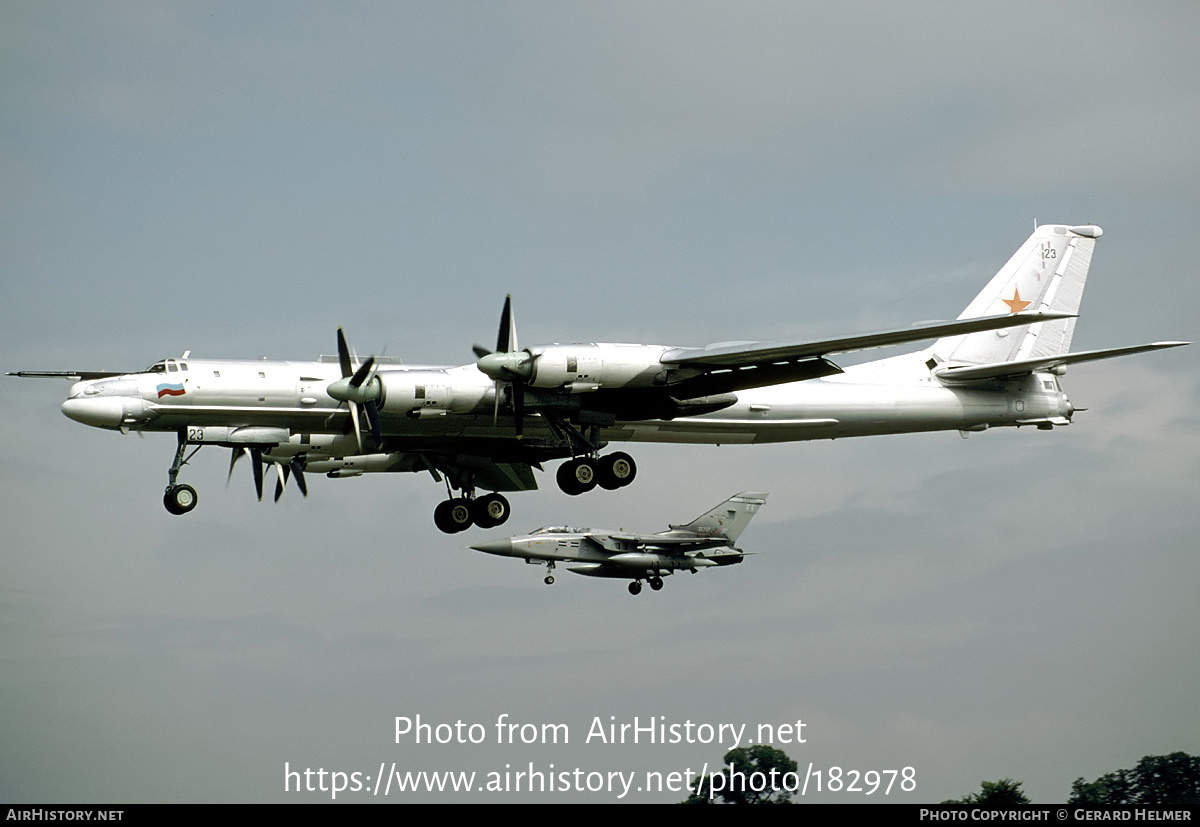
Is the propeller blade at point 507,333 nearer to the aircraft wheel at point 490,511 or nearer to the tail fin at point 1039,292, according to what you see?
the aircraft wheel at point 490,511

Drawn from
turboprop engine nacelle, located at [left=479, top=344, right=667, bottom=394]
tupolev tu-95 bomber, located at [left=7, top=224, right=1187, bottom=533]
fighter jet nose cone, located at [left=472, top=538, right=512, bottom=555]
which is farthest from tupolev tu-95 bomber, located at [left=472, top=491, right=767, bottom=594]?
turboprop engine nacelle, located at [left=479, top=344, right=667, bottom=394]

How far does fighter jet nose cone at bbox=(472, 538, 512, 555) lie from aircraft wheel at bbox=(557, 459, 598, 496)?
25836 mm

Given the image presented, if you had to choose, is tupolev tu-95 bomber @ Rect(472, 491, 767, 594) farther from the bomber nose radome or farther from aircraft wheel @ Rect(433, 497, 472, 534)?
aircraft wheel @ Rect(433, 497, 472, 534)

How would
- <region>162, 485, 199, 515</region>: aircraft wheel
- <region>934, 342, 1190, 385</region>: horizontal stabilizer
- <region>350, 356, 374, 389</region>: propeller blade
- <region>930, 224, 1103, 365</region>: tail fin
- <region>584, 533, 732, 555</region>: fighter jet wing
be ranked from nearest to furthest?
<region>350, 356, 374, 389</region>: propeller blade → <region>162, 485, 199, 515</region>: aircraft wheel → <region>934, 342, 1190, 385</region>: horizontal stabilizer → <region>930, 224, 1103, 365</region>: tail fin → <region>584, 533, 732, 555</region>: fighter jet wing

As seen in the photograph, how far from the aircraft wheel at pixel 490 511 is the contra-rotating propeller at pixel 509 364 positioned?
24.6 feet

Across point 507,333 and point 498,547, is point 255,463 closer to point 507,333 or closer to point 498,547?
point 507,333

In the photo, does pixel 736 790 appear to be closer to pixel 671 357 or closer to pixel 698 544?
pixel 698 544

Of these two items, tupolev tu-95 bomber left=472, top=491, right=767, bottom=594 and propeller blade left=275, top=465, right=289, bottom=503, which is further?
tupolev tu-95 bomber left=472, top=491, right=767, bottom=594

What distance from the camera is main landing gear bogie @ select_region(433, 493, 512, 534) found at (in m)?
38.6

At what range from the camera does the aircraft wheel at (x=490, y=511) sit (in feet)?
127

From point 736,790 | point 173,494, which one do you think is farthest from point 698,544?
point 173,494

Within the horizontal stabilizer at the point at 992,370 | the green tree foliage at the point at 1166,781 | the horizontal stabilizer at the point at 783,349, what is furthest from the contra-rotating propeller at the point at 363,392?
the green tree foliage at the point at 1166,781

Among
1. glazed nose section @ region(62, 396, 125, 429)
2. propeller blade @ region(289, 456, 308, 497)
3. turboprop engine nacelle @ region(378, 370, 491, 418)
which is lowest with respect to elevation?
glazed nose section @ region(62, 396, 125, 429)

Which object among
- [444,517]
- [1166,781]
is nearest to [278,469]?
[444,517]
